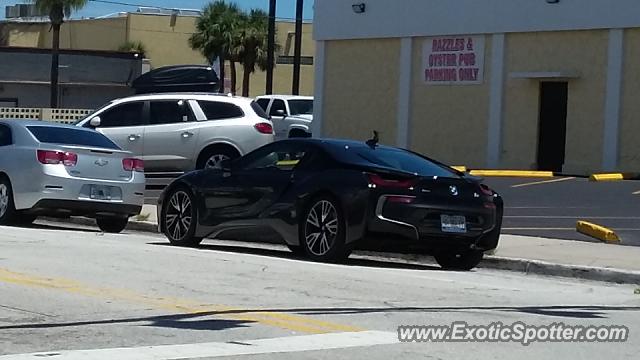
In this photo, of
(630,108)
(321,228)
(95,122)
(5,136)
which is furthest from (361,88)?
(321,228)

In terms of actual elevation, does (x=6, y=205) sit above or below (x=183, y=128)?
below

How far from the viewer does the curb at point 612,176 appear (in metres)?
27.1

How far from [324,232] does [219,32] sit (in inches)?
2008

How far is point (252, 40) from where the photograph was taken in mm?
Answer: 63125

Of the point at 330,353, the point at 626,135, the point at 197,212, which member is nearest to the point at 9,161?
the point at 197,212

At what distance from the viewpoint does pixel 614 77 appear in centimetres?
2981

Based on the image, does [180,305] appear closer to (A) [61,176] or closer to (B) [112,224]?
(A) [61,176]

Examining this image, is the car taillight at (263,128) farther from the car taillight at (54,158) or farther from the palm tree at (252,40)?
the palm tree at (252,40)

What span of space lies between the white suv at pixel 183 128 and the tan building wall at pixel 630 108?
11.1 metres

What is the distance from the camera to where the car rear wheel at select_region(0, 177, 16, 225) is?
16672 mm

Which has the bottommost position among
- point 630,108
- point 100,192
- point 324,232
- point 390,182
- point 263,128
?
point 324,232

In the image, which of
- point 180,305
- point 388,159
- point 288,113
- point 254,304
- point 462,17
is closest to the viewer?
point 180,305

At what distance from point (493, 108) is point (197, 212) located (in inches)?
740

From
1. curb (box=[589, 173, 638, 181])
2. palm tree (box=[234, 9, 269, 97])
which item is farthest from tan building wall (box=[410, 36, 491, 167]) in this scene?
palm tree (box=[234, 9, 269, 97])
